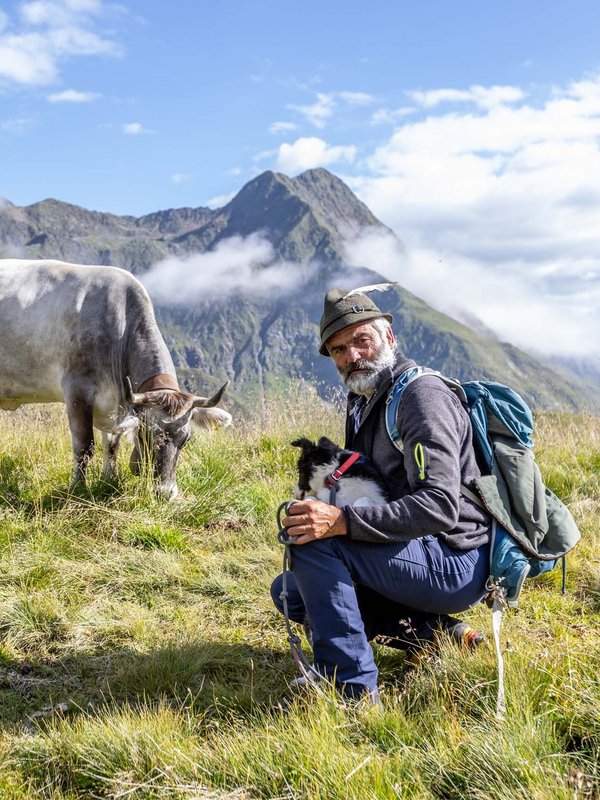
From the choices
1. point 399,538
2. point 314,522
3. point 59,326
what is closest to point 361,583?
point 399,538

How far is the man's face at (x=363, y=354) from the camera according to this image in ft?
13.4

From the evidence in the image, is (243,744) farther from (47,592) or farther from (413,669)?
(47,592)

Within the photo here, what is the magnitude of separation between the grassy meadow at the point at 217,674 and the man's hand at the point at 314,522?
77 cm

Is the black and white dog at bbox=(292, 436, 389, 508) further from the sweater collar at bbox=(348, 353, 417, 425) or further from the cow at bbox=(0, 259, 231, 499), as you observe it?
the cow at bbox=(0, 259, 231, 499)

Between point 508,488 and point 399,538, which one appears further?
point 508,488

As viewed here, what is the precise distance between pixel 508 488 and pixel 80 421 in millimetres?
5661

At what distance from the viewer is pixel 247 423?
10.9 meters

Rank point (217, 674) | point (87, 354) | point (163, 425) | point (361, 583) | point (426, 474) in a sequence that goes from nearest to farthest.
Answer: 1. point (426, 474)
2. point (361, 583)
3. point (217, 674)
4. point (163, 425)
5. point (87, 354)

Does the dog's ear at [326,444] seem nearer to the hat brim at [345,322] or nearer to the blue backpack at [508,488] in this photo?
the blue backpack at [508,488]

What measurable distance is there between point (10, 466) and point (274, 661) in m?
4.67

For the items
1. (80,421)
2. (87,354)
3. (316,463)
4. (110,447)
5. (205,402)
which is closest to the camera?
(316,463)

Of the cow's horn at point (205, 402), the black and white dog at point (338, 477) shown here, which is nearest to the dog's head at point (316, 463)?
the black and white dog at point (338, 477)

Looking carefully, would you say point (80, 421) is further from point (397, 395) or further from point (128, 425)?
point (397, 395)

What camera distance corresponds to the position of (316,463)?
4012 mm
